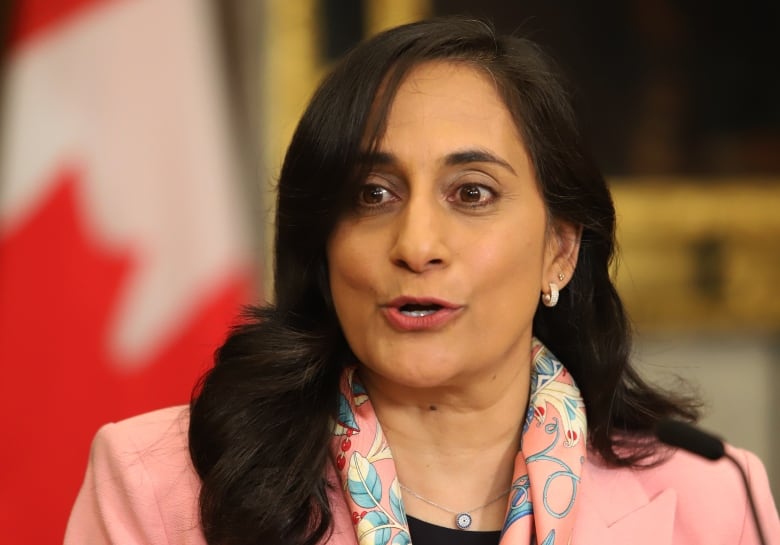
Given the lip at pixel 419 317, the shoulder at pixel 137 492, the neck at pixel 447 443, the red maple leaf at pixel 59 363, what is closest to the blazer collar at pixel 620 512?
the neck at pixel 447 443

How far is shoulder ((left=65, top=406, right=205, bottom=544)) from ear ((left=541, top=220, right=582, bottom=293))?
2.35 feet

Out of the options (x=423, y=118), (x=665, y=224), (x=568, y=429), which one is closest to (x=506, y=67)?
(x=423, y=118)

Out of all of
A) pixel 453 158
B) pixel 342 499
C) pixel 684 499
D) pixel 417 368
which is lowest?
pixel 684 499

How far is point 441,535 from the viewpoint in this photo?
1882 mm

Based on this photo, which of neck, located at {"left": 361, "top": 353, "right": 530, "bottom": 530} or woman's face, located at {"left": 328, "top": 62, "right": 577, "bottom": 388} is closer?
woman's face, located at {"left": 328, "top": 62, "right": 577, "bottom": 388}

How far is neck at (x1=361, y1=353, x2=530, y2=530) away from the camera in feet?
6.31

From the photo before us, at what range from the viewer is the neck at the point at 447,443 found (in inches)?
75.8

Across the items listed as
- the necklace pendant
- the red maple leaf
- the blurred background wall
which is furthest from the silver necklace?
the red maple leaf

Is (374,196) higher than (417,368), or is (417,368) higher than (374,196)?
(374,196)

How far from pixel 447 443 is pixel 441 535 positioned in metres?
0.16

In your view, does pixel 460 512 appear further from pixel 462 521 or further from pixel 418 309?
pixel 418 309

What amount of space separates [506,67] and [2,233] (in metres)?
1.96

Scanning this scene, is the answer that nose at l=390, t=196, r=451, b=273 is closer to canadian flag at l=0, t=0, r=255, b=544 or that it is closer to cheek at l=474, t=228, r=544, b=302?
cheek at l=474, t=228, r=544, b=302

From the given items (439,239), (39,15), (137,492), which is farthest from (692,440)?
(39,15)
